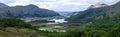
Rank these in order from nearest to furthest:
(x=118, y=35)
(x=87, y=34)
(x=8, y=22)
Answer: (x=118, y=35), (x=87, y=34), (x=8, y=22)

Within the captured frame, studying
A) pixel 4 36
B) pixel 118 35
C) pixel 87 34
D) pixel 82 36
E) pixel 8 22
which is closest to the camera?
pixel 118 35

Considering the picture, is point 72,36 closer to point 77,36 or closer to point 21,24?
point 77,36

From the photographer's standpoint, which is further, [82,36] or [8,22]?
[8,22]

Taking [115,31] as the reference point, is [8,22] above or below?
below

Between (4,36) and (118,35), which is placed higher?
(118,35)

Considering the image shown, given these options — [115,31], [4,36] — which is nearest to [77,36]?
[4,36]

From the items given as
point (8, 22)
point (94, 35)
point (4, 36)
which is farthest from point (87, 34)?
point (8, 22)

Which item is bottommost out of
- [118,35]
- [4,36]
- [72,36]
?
[72,36]

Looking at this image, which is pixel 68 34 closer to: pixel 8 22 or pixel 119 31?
pixel 8 22

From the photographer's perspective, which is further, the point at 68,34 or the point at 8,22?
the point at 8,22
